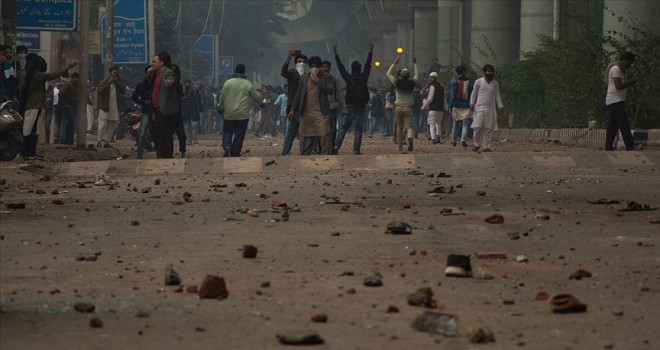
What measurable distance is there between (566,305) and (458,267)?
1432 millimetres

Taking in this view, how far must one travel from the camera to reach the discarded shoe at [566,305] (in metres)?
7.61

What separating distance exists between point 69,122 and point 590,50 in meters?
9.95

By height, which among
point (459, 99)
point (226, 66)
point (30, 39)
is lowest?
point (459, 99)

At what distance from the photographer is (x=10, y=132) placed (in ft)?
71.3

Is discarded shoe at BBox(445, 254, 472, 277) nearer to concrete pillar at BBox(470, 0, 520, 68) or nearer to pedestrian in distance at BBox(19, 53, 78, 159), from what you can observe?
pedestrian in distance at BBox(19, 53, 78, 159)

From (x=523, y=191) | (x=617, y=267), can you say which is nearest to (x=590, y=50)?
(x=523, y=191)

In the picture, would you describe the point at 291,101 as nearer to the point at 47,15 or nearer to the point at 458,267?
the point at 47,15

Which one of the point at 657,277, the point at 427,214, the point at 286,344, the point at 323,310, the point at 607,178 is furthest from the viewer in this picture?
the point at 607,178

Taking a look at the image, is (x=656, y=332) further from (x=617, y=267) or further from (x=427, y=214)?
(x=427, y=214)

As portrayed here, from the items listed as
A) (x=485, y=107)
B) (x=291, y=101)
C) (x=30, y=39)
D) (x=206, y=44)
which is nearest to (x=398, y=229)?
(x=291, y=101)

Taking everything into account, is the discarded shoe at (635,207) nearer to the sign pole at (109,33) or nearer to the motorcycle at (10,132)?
the motorcycle at (10,132)

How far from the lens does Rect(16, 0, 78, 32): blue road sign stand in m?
26.4

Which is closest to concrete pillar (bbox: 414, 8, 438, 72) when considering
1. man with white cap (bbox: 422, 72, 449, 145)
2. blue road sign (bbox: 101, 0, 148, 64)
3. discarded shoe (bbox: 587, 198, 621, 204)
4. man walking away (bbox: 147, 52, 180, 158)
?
blue road sign (bbox: 101, 0, 148, 64)

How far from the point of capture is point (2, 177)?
1828 cm
